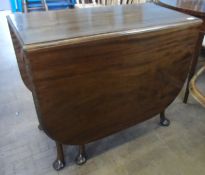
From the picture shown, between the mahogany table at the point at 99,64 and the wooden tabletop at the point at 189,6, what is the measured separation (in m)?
0.21

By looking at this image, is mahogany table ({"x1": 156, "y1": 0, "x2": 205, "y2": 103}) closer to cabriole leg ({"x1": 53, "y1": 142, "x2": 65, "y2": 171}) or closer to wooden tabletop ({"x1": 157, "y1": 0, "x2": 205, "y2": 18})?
wooden tabletop ({"x1": 157, "y1": 0, "x2": 205, "y2": 18})

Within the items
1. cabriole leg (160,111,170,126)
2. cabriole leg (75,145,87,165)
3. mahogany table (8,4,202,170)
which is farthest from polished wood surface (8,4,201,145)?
cabriole leg (160,111,170,126)

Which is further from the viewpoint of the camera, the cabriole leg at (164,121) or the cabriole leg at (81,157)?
the cabriole leg at (164,121)

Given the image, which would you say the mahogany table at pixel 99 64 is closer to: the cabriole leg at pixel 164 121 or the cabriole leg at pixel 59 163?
the cabriole leg at pixel 59 163

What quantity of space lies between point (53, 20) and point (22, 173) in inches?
34.0

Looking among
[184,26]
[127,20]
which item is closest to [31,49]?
[127,20]

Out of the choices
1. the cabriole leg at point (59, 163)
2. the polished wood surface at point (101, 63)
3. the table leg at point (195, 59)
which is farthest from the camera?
the table leg at point (195, 59)

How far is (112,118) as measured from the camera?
1.16 m

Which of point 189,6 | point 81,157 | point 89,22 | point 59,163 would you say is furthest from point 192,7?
point 59,163

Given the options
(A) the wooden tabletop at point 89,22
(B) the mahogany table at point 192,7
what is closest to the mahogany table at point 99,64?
(A) the wooden tabletop at point 89,22

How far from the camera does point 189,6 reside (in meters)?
1.44

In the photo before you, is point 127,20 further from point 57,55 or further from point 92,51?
point 57,55

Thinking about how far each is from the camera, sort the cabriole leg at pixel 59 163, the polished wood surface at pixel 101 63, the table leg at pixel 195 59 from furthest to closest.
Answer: the table leg at pixel 195 59 < the cabriole leg at pixel 59 163 < the polished wood surface at pixel 101 63

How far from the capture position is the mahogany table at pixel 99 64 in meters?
0.85
